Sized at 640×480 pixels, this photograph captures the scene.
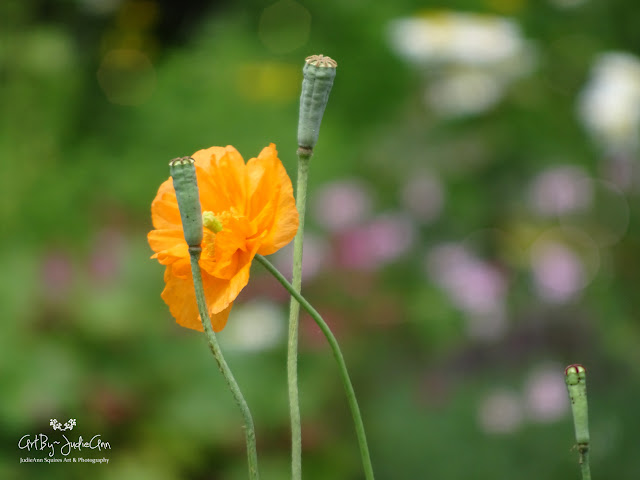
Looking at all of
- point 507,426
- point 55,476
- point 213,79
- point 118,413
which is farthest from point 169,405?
point 213,79

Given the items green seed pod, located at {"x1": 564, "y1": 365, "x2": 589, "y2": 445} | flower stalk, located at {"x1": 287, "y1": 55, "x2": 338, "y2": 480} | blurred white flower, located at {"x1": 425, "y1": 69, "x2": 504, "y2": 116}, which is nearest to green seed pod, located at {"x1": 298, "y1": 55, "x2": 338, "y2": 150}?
flower stalk, located at {"x1": 287, "y1": 55, "x2": 338, "y2": 480}

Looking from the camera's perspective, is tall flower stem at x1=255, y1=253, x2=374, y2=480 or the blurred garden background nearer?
tall flower stem at x1=255, y1=253, x2=374, y2=480

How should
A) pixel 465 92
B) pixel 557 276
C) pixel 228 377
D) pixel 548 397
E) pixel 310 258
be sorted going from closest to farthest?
1. pixel 228 377
2. pixel 548 397
3. pixel 557 276
4. pixel 310 258
5. pixel 465 92

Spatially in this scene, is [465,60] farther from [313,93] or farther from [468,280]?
[313,93]

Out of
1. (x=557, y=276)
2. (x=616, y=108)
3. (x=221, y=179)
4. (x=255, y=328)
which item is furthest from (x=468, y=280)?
(x=221, y=179)

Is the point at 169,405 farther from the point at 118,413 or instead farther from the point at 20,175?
the point at 20,175

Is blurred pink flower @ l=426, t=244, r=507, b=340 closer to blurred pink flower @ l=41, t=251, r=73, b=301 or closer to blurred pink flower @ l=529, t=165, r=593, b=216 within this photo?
blurred pink flower @ l=529, t=165, r=593, b=216

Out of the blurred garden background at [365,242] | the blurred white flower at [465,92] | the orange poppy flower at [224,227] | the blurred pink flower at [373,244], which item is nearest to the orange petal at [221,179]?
the orange poppy flower at [224,227]
